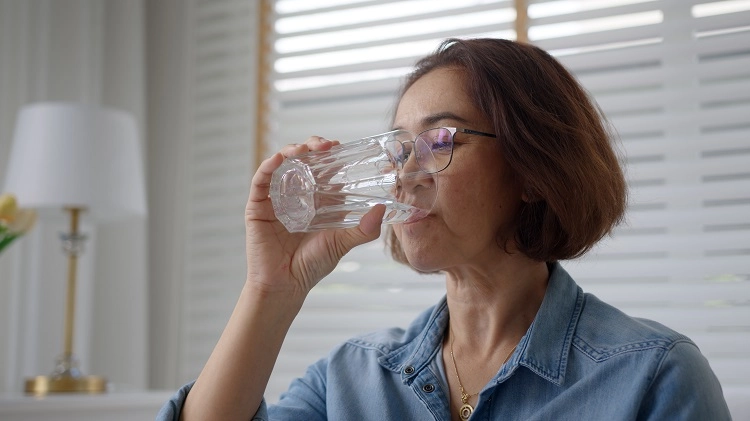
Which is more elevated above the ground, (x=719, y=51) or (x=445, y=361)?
(x=719, y=51)

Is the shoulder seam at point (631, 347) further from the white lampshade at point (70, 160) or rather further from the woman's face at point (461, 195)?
the white lampshade at point (70, 160)

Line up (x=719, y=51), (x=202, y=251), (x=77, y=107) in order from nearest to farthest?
1. (x=719, y=51)
2. (x=77, y=107)
3. (x=202, y=251)

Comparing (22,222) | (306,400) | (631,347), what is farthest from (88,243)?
(631,347)

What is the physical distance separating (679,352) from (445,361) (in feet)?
1.32

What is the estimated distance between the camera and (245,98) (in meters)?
3.18

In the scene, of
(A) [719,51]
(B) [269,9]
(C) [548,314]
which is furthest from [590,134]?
(B) [269,9]

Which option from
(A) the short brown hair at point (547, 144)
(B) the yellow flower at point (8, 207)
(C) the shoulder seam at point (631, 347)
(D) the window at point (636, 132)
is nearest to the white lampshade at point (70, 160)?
(B) the yellow flower at point (8, 207)

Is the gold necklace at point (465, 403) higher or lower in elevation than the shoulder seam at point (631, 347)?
lower

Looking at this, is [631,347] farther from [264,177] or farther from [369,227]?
[264,177]

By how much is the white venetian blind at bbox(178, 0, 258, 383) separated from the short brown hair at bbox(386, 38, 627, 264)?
5.77 ft

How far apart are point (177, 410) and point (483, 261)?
56 cm

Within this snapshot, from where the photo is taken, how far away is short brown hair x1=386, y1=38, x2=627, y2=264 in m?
1.41

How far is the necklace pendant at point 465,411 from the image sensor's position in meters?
1.40

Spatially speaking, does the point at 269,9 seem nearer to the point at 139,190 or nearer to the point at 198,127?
the point at 198,127
